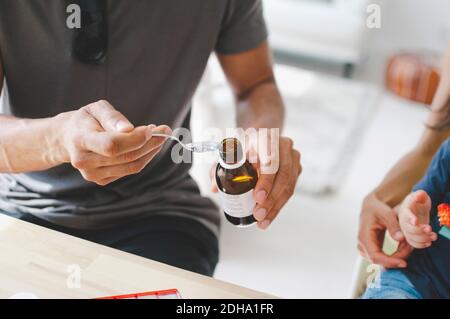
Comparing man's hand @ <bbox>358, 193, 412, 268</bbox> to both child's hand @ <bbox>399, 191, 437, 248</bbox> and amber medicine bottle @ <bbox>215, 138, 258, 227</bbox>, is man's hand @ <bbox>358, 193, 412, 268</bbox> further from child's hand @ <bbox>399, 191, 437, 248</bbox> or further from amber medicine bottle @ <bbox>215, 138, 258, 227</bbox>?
amber medicine bottle @ <bbox>215, 138, 258, 227</bbox>

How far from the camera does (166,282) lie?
85 centimetres

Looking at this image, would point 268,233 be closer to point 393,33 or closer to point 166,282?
point 166,282

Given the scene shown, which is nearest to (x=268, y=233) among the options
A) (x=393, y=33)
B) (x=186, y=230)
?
(x=186, y=230)

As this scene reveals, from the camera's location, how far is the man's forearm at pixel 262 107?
1.23 meters

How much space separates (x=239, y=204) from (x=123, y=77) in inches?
14.1

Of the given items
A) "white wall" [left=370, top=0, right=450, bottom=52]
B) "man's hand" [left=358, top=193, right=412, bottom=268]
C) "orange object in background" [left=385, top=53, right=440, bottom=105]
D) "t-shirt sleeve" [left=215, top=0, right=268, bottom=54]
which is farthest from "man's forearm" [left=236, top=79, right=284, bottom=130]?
"white wall" [left=370, top=0, right=450, bottom=52]

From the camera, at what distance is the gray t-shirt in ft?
3.34

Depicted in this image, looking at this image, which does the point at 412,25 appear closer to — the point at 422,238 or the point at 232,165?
the point at 422,238

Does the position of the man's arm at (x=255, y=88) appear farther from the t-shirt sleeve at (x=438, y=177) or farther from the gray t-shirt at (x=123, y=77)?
the t-shirt sleeve at (x=438, y=177)

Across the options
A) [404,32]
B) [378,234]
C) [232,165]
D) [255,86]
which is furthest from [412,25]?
[232,165]

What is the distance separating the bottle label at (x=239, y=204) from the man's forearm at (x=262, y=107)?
301 millimetres

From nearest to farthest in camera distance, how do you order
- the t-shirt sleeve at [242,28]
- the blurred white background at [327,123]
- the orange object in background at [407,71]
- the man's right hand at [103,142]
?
the man's right hand at [103,142]
the t-shirt sleeve at [242,28]
the blurred white background at [327,123]
the orange object in background at [407,71]

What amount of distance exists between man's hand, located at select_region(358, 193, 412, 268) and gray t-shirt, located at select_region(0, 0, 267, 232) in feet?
1.13

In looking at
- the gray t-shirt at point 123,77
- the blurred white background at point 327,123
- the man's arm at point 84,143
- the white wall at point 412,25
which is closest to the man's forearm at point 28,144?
the man's arm at point 84,143
